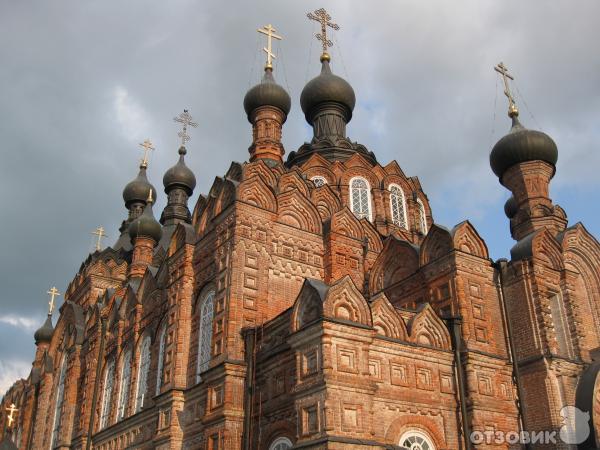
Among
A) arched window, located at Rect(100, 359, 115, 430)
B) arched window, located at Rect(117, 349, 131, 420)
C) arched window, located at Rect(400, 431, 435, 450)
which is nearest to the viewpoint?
arched window, located at Rect(400, 431, 435, 450)

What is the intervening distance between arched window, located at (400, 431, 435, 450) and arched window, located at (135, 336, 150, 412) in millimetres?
6328

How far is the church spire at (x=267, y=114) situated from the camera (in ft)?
49.2

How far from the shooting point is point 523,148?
13.8m

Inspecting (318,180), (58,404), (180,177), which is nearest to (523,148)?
(318,180)

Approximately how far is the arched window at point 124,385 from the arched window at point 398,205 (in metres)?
7.13

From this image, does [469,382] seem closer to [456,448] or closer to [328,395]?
[456,448]

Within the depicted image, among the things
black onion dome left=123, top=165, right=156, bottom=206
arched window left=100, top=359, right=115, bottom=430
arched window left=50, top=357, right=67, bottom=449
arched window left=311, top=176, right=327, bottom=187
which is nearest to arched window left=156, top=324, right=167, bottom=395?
arched window left=100, top=359, right=115, bottom=430

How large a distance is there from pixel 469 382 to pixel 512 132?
6.68m

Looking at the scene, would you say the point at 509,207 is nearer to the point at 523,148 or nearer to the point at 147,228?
the point at 523,148

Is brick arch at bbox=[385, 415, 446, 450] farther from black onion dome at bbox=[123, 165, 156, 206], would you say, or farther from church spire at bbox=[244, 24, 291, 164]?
black onion dome at bbox=[123, 165, 156, 206]

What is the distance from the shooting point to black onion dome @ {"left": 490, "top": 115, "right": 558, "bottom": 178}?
13.8 metres

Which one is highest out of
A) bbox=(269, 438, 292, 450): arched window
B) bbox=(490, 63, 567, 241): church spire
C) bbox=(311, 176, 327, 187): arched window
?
bbox=(311, 176, 327, 187): arched window

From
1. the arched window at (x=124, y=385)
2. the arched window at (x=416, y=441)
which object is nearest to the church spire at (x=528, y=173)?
the arched window at (x=416, y=441)

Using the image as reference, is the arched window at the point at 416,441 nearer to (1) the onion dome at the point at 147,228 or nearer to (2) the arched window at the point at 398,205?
(2) the arched window at the point at 398,205
